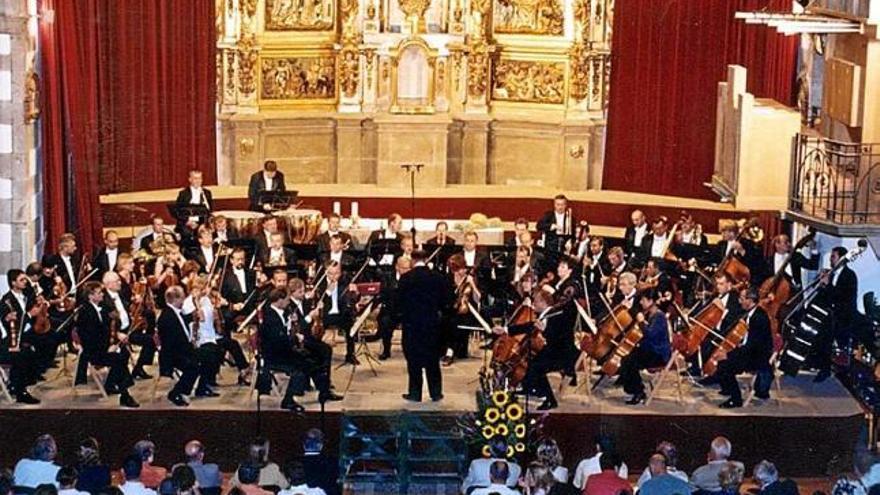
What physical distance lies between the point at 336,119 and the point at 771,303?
838cm

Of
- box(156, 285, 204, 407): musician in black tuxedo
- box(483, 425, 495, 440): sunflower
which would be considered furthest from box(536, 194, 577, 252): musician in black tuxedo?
box(483, 425, 495, 440): sunflower

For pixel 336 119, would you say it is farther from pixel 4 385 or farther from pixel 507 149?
pixel 4 385

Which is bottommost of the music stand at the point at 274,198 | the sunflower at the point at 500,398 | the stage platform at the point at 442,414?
the stage platform at the point at 442,414

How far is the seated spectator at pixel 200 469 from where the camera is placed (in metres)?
15.1

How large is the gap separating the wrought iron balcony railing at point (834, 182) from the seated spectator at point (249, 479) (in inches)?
265


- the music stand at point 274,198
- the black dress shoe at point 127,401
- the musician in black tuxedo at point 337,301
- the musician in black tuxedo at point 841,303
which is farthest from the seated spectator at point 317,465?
the music stand at point 274,198

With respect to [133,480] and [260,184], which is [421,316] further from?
[260,184]

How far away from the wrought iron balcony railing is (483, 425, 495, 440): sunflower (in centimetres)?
415

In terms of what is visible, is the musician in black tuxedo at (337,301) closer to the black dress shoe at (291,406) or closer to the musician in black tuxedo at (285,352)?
the musician in black tuxedo at (285,352)

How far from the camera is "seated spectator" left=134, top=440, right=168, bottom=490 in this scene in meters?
14.9

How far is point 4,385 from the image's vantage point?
1823 cm

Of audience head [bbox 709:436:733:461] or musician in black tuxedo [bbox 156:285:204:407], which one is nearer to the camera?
audience head [bbox 709:436:733:461]

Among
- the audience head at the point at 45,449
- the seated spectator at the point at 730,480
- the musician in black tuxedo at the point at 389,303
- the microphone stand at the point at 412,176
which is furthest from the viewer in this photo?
the microphone stand at the point at 412,176

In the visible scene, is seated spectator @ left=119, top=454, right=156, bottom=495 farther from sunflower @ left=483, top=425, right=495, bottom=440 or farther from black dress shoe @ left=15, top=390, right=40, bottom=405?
black dress shoe @ left=15, top=390, right=40, bottom=405
